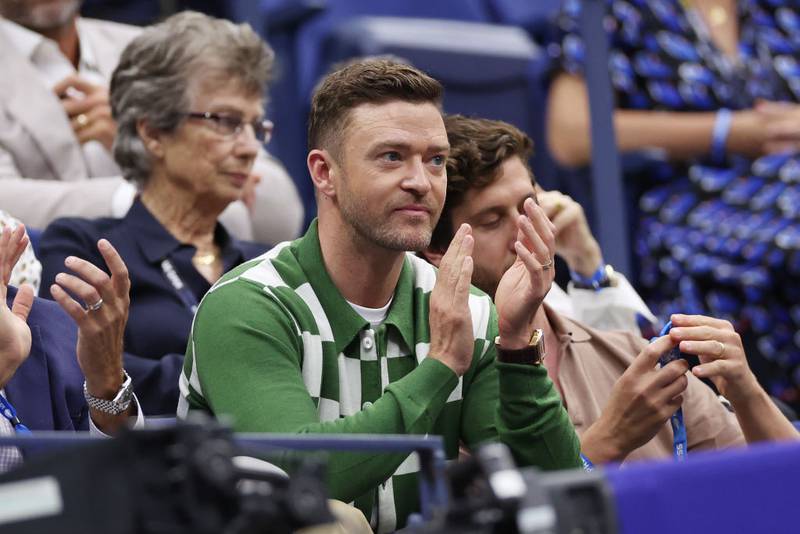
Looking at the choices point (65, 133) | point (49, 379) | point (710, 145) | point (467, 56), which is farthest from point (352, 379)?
point (467, 56)

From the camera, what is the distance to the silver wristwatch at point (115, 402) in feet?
7.16

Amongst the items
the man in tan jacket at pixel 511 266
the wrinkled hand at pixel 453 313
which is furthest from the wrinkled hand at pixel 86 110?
the wrinkled hand at pixel 453 313

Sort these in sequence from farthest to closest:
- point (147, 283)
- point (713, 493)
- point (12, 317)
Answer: point (147, 283)
point (12, 317)
point (713, 493)

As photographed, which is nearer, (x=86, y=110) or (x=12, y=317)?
(x=12, y=317)

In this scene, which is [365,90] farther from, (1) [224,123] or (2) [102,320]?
(1) [224,123]

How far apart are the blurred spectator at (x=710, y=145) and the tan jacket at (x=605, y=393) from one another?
3.81 ft

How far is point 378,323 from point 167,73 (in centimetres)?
109

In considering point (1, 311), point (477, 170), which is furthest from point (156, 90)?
point (1, 311)

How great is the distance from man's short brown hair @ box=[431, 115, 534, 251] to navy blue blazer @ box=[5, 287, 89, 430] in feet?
2.26

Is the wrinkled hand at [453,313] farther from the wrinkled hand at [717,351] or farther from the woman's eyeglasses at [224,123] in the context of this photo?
the woman's eyeglasses at [224,123]

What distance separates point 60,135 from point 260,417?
140 centimetres

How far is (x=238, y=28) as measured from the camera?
10.2 ft

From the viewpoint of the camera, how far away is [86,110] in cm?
321

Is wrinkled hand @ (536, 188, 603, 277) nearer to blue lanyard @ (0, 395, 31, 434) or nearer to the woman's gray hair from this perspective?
the woman's gray hair
